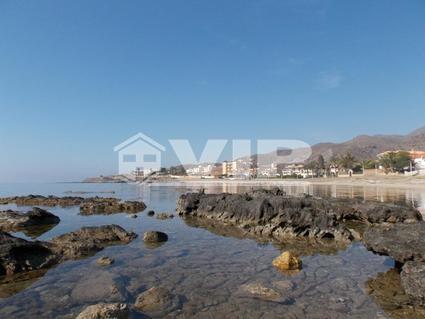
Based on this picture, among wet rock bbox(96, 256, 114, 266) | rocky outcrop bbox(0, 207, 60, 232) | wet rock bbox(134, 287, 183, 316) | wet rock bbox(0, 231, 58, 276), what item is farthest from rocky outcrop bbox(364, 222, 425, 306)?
rocky outcrop bbox(0, 207, 60, 232)

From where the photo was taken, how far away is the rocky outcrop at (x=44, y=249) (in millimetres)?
10570

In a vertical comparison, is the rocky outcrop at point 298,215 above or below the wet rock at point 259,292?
above

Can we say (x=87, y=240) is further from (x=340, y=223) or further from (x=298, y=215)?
(x=340, y=223)

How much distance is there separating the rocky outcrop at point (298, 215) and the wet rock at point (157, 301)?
9.15 meters

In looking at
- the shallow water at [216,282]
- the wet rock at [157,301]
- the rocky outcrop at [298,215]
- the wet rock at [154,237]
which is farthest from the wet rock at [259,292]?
the rocky outcrop at [298,215]

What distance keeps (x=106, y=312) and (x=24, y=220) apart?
18746mm

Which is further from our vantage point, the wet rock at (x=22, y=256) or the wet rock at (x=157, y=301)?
the wet rock at (x=22, y=256)

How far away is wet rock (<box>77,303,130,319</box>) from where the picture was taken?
6.28 m

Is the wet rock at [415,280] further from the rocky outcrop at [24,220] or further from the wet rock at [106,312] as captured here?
the rocky outcrop at [24,220]

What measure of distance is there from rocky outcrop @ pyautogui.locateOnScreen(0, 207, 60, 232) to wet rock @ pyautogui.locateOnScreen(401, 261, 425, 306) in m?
21.2

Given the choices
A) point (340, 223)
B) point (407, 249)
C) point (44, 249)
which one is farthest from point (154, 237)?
point (407, 249)

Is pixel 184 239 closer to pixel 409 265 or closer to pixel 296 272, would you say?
pixel 296 272

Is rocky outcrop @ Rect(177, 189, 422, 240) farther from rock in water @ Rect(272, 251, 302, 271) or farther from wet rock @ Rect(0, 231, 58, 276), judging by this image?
wet rock @ Rect(0, 231, 58, 276)

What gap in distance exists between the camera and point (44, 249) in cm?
1192
